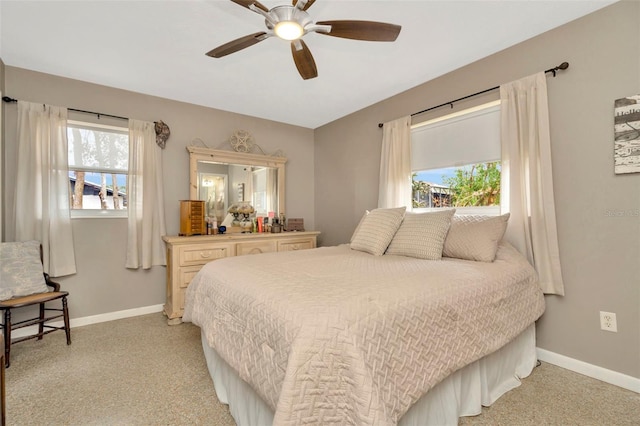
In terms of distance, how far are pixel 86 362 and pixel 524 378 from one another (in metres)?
3.12

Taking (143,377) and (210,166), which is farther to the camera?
(210,166)

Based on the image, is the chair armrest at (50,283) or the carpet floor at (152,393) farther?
the chair armrest at (50,283)

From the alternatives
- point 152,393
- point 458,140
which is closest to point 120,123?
point 152,393

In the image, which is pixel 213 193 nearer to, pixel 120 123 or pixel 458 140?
pixel 120 123

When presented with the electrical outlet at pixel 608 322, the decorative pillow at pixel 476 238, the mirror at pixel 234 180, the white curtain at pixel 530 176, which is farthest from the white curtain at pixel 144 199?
the electrical outlet at pixel 608 322

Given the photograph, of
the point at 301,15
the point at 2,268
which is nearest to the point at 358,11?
the point at 301,15

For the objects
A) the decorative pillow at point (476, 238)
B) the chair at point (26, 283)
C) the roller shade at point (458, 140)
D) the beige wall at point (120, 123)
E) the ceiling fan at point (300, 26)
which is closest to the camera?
the ceiling fan at point (300, 26)

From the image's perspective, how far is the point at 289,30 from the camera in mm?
1690

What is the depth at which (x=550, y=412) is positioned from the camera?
159cm

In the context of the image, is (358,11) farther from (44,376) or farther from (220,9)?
(44,376)

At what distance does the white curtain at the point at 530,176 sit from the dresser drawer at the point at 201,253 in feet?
9.08

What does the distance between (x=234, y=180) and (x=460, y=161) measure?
2.69 metres

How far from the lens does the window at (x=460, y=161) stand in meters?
2.61

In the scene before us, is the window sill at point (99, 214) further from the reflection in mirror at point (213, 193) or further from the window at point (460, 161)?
the window at point (460, 161)
